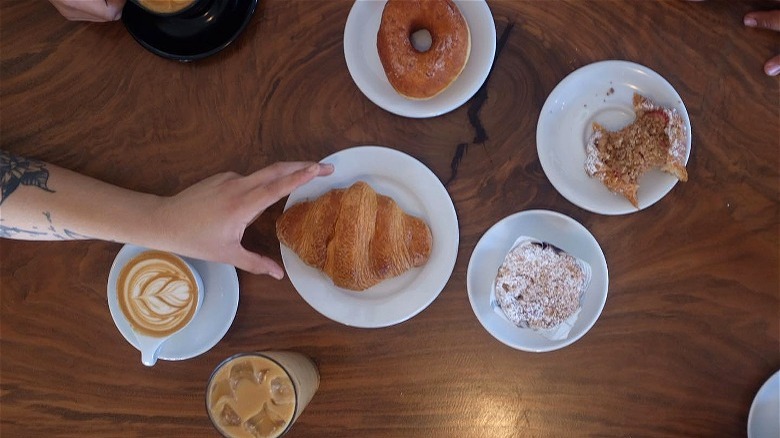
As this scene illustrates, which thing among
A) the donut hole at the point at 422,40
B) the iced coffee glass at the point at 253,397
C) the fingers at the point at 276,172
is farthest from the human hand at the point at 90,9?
the iced coffee glass at the point at 253,397

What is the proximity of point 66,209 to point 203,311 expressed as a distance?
12.7 inches

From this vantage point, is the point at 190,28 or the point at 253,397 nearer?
the point at 253,397

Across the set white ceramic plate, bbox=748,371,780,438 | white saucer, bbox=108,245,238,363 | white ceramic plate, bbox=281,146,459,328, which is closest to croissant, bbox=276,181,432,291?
white ceramic plate, bbox=281,146,459,328

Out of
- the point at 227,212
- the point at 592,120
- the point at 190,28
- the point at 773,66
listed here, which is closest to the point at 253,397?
the point at 227,212

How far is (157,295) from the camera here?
1132 millimetres

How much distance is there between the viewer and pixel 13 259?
4.04ft

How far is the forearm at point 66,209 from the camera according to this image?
1.11 metres

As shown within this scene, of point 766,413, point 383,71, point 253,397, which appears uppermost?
point 383,71

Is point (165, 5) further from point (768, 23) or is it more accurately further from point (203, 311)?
point (768, 23)

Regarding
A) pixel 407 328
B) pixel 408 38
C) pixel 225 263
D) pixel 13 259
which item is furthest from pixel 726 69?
pixel 13 259

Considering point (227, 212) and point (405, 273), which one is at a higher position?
point (227, 212)

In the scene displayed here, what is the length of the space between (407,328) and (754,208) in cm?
72

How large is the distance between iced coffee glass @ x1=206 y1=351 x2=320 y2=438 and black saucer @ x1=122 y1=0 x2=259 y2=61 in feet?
2.00

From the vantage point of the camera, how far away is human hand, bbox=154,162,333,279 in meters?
1.05
